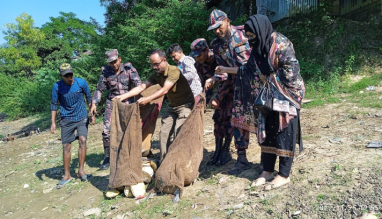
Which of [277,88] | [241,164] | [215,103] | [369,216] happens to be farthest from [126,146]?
[369,216]

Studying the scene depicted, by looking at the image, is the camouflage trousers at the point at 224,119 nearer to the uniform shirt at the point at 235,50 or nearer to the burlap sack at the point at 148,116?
the uniform shirt at the point at 235,50

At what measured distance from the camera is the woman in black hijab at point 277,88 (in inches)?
123

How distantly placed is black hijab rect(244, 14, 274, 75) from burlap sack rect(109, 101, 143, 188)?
5.93ft

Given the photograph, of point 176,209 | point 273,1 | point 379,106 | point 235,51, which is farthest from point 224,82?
point 273,1

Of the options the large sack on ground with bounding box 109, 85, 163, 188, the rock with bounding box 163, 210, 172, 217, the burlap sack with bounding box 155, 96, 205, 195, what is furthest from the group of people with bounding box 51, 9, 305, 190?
the rock with bounding box 163, 210, 172, 217

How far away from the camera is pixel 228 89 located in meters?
4.36

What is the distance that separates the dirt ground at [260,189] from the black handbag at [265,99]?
36.1 inches

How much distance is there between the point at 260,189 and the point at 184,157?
1037 mm

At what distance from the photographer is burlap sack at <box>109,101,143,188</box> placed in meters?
4.13

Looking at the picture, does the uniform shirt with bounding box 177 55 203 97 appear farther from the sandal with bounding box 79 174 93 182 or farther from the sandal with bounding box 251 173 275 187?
the sandal with bounding box 79 174 93 182

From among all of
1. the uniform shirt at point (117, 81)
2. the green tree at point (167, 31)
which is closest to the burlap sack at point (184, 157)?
the uniform shirt at point (117, 81)

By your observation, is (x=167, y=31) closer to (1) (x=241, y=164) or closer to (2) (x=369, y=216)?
(1) (x=241, y=164)

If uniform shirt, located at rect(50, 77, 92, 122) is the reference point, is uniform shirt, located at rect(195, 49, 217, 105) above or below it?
above

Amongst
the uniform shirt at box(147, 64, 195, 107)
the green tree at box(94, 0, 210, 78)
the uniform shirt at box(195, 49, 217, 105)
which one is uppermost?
the green tree at box(94, 0, 210, 78)
